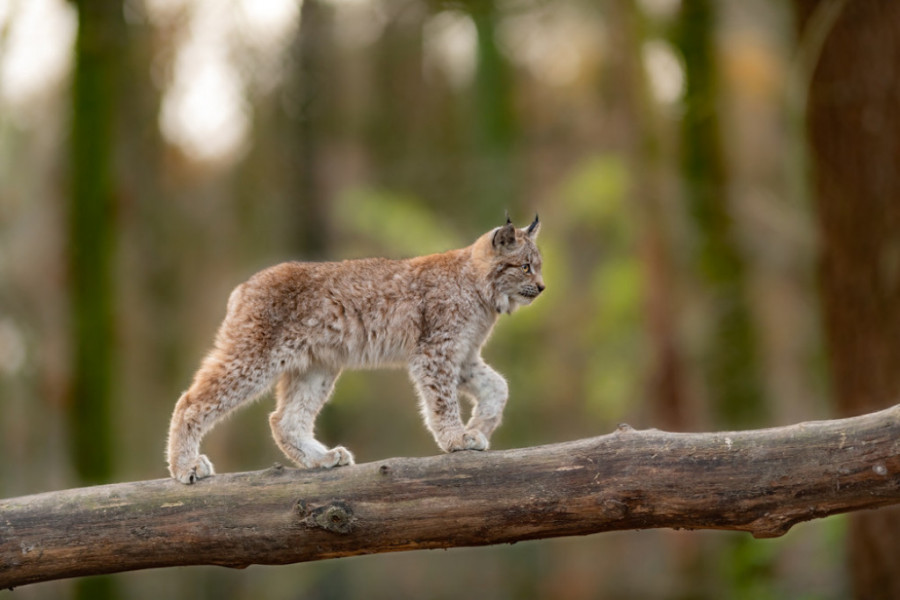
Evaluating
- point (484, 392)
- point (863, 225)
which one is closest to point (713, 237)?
point (863, 225)

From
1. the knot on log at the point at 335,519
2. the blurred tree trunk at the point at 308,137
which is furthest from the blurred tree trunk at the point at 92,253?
the knot on log at the point at 335,519

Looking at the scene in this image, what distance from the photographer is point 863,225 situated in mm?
7926

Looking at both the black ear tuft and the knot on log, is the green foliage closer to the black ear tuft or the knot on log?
the black ear tuft

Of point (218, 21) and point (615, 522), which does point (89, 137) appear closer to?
point (218, 21)

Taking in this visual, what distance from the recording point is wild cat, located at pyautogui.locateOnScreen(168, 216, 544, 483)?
5.52 m

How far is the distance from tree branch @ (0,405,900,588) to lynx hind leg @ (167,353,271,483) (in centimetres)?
49

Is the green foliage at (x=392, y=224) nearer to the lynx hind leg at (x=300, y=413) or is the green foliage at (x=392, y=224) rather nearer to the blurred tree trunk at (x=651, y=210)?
the blurred tree trunk at (x=651, y=210)

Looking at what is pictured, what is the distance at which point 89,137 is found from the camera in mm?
10297

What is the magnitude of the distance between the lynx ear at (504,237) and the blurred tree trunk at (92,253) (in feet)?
18.5

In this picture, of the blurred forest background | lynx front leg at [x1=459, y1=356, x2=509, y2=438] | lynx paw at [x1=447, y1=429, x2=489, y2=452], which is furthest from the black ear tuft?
the blurred forest background

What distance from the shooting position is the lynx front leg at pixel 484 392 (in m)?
5.80

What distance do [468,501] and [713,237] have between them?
7.18 meters

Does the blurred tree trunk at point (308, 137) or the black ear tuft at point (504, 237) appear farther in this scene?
the blurred tree trunk at point (308, 137)

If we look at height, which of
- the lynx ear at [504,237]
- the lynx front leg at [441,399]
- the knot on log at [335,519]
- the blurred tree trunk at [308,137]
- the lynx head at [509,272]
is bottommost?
the knot on log at [335,519]
